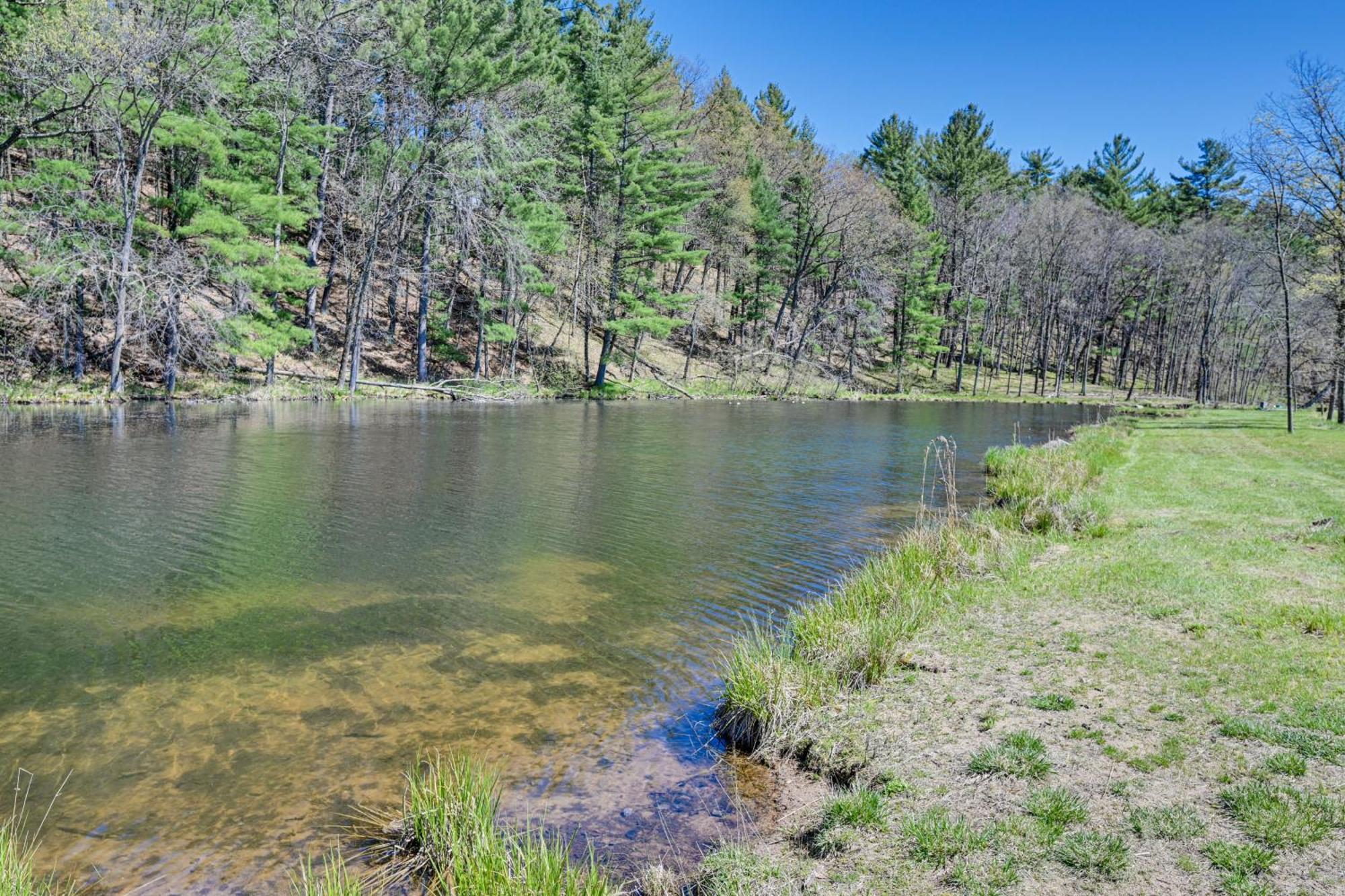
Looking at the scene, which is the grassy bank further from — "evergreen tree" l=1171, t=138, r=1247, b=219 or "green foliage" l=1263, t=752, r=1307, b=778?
"evergreen tree" l=1171, t=138, r=1247, b=219

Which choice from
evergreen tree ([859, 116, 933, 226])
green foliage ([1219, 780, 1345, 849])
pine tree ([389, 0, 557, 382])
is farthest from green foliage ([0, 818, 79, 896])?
evergreen tree ([859, 116, 933, 226])

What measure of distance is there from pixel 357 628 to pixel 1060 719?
234 inches

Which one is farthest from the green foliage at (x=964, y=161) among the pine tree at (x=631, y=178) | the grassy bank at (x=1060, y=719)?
the grassy bank at (x=1060, y=719)

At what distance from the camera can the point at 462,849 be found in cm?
382

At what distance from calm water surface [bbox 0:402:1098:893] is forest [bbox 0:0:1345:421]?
25.3ft

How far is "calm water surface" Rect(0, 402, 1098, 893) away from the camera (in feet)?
15.2

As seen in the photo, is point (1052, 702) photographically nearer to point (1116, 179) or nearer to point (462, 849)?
point (462, 849)

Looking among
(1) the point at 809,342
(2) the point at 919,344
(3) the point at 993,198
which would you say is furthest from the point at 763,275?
(3) the point at 993,198

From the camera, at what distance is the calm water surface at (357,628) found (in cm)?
464

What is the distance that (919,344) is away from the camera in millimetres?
58062

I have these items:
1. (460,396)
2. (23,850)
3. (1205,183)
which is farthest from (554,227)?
(1205,183)

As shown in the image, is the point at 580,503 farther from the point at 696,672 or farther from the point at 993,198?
the point at 993,198

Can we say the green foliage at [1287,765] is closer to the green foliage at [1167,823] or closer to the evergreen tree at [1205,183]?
the green foliage at [1167,823]

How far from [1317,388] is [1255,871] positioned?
68533 millimetres
